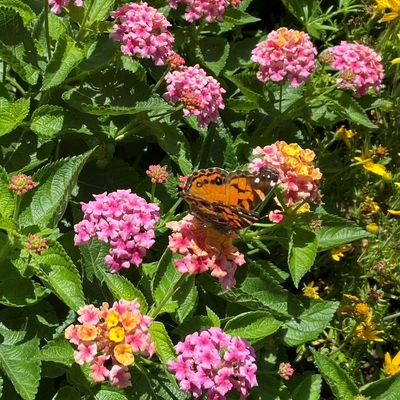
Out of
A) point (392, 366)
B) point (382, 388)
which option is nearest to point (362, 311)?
point (392, 366)

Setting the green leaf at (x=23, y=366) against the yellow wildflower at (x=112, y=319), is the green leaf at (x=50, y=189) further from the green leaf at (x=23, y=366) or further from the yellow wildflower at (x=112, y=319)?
the yellow wildflower at (x=112, y=319)

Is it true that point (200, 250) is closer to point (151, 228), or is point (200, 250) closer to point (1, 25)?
point (151, 228)

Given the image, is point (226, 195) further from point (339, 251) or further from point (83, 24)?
A: point (339, 251)

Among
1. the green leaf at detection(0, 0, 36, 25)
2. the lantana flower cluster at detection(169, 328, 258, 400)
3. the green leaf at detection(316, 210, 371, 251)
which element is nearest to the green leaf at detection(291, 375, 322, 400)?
the green leaf at detection(316, 210, 371, 251)

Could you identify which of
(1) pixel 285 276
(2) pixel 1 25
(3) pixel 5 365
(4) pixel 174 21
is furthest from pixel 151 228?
(4) pixel 174 21

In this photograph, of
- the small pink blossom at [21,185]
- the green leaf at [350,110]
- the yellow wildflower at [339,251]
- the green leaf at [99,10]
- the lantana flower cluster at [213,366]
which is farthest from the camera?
→ the yellow wildflower at [339,251]

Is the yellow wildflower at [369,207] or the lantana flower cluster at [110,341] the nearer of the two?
the lantana flower cluster at [110,341]

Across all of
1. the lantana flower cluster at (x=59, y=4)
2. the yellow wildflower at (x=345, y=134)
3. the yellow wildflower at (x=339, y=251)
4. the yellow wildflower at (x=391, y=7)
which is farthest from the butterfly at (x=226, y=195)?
the yellow wildflower at (x=391, y=7)
